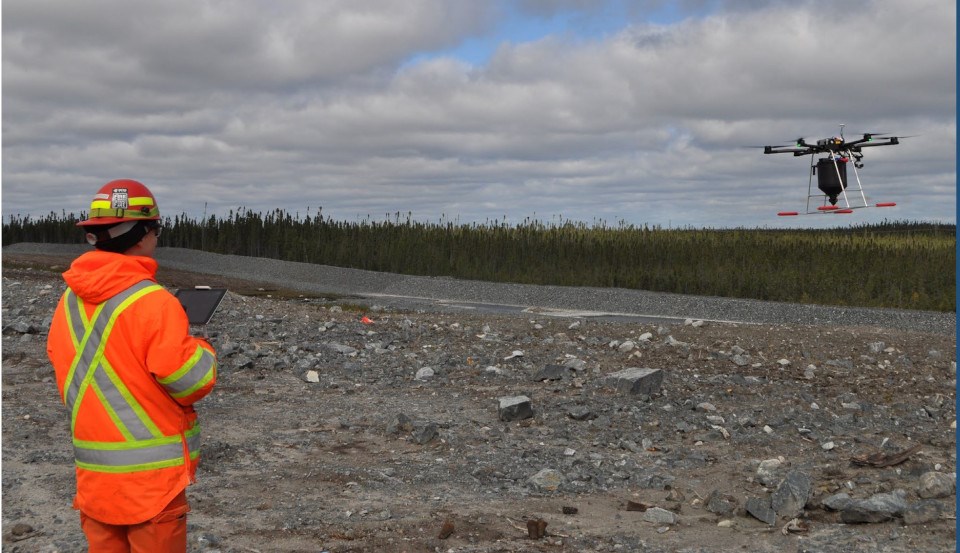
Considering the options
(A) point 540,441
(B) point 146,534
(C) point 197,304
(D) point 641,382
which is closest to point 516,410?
(A) point 540,441

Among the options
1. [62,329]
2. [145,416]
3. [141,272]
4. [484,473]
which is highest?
[141,272]

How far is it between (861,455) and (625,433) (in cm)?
202

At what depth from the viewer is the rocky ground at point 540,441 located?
5699 millimetres

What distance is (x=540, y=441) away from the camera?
26.1 ft

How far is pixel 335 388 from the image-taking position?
10.2 m

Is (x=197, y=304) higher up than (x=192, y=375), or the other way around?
(x=197, y=304)

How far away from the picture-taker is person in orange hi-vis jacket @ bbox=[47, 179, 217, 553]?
319cm

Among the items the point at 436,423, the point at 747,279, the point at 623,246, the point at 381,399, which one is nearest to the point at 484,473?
the point at 436,423

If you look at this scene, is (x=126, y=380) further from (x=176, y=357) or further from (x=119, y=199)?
(x=119, y=199)

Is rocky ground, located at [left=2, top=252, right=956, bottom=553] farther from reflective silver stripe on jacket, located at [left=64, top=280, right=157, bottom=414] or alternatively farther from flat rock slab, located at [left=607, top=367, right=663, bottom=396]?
reflective silver stripe on jacket, located at [left=64, top=280, right=157, bottom=414]

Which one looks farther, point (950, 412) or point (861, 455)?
point (950, 412)

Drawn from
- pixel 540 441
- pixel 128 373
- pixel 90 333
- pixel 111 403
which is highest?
pixel 90 333

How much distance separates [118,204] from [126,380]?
640 mm

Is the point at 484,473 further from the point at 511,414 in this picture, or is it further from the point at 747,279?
the point at 747,279
